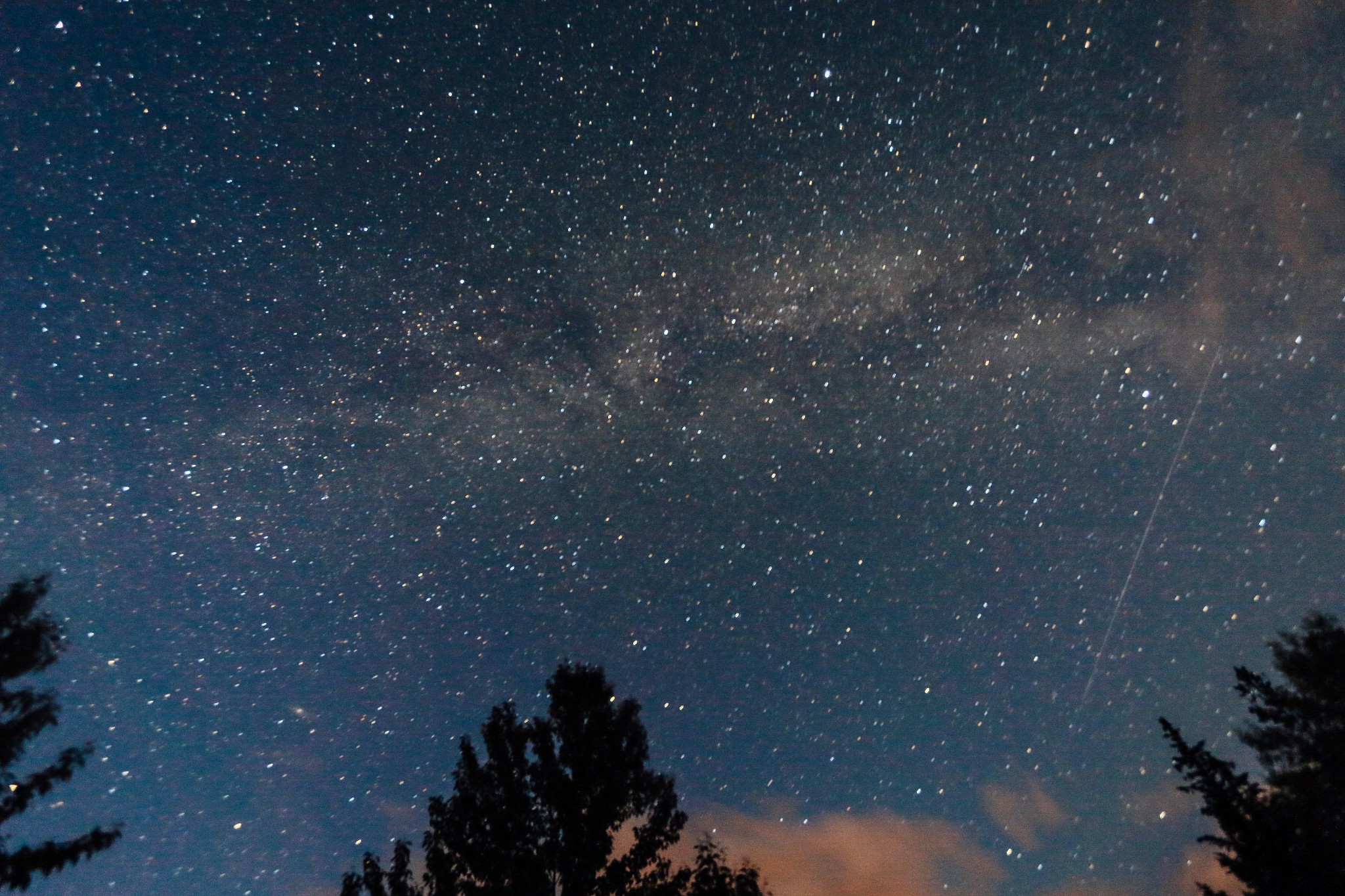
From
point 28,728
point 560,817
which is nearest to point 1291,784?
point 560,817

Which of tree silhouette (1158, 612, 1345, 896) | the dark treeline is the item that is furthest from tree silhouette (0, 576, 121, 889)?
tree silhouette (1158, 612, 1345, 896)

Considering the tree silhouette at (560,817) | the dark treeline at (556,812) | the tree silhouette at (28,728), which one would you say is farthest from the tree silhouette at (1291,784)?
the tree silhouette at (28,728)

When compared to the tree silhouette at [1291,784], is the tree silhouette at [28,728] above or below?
above

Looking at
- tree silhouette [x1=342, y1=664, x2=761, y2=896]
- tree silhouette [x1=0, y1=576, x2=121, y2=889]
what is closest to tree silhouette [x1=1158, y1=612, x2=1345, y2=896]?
tree silhouette [x1=342, y1=664, x2=761, y2=896]

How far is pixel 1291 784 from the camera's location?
17859mm

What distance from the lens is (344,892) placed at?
38.4 feet

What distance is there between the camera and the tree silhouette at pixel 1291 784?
40.5 ft

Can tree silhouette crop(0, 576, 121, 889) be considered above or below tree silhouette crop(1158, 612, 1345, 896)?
above

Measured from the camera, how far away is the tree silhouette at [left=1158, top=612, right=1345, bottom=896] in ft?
40.5

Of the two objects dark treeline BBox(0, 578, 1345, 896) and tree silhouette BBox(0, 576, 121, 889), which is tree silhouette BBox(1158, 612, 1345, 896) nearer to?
dark treeline BBox(0, 578, 1345, 896)

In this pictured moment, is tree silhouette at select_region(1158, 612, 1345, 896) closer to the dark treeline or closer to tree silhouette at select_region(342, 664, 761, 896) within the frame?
the dark treeline

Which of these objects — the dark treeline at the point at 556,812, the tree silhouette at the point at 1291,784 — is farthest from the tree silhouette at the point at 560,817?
the tree silhouette at the point at 1291,784

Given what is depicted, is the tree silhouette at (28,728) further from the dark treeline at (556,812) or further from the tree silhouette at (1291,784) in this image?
the tree silhouette at (1291,784)

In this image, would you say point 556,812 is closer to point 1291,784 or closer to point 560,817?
point 560,817
